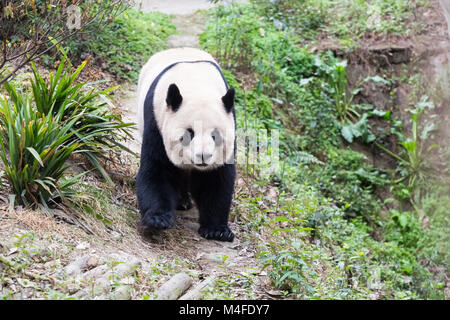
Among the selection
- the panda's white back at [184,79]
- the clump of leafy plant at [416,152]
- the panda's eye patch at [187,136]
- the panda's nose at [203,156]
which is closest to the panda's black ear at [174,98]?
the panda's white back at [184,79]

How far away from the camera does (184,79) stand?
17.1 ft

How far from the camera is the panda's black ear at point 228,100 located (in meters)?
4.90

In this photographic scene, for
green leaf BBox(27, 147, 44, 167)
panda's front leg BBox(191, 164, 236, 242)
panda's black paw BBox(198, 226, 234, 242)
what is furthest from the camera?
panda's black paw BBox(198, 226, 234, 242)

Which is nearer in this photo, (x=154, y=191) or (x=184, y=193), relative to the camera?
(x=154, y=191)

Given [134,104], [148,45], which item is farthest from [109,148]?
[148,45]

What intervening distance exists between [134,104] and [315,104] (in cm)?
349

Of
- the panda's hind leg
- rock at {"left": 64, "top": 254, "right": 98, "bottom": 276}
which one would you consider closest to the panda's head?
the panda's hind leg

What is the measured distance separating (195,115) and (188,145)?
0.26 meters

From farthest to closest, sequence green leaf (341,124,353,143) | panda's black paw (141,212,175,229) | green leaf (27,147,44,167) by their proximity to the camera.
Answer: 1. green leaf (341,124,353,143)
2. panda's black paw (141,212,175,229)
3. green leaf (27,147,44,167)

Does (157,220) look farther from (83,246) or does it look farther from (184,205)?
(184,205)

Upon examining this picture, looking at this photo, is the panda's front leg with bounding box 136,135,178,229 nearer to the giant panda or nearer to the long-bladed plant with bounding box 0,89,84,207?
the giant panda

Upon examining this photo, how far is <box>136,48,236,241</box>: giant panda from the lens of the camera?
4.79 meters

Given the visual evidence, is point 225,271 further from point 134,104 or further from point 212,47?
point 212,47
